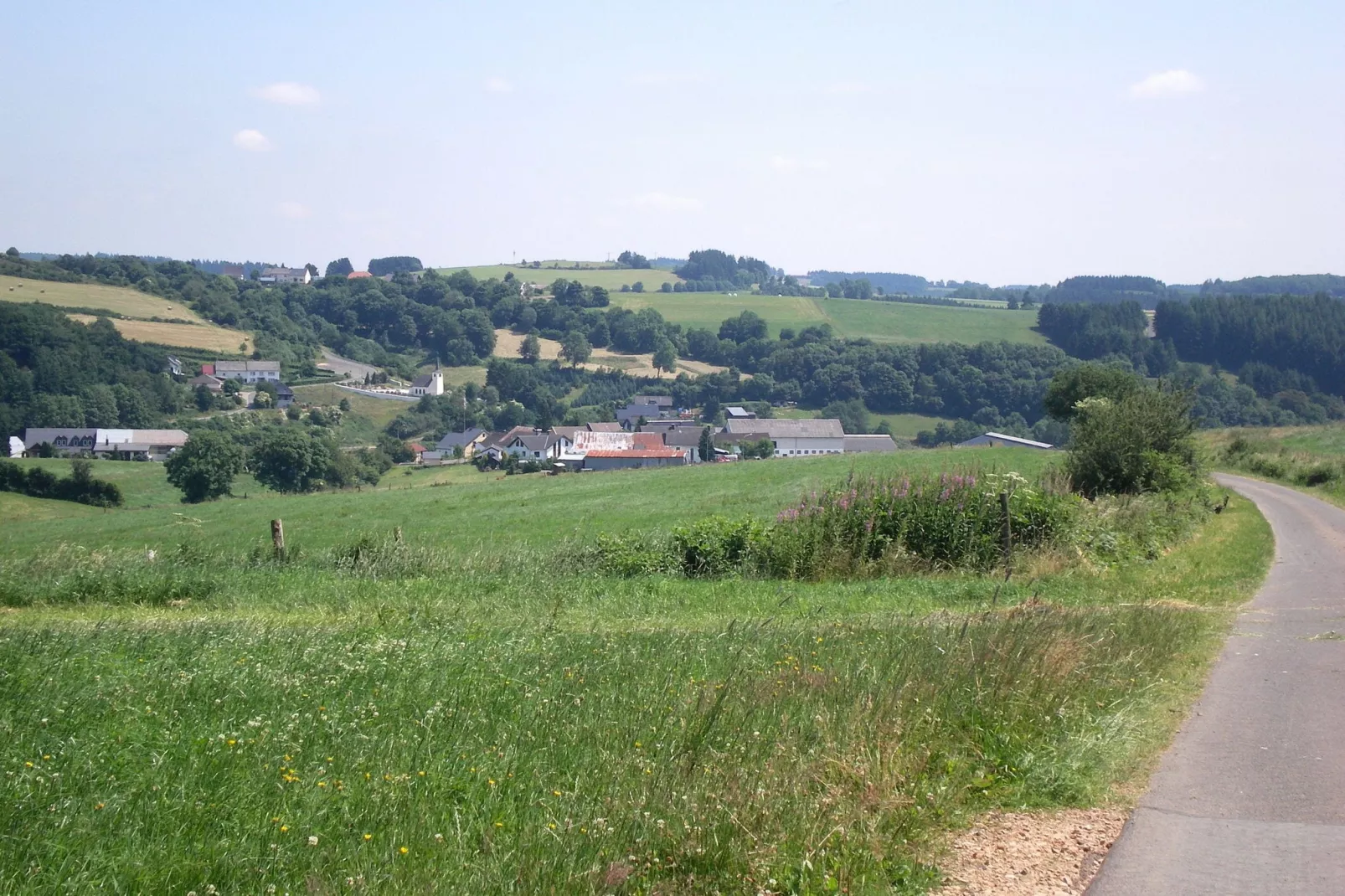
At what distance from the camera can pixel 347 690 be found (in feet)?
22.1

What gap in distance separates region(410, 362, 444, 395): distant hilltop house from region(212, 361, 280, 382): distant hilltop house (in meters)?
14.0

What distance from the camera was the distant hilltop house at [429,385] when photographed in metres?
111

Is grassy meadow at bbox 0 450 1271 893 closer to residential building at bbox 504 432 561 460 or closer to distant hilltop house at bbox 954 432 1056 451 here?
distant hilltop house at bbox 954 432 1056 451

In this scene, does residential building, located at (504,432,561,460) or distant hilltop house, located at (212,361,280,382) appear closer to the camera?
residential building, located at (504,432,561,460)

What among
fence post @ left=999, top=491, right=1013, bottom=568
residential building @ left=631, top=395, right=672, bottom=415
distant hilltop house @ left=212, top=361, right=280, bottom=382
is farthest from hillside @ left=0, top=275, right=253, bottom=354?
fence post @ left=999, top=491, right=1013, bottom=568

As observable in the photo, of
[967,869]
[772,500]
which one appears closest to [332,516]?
[772,500]

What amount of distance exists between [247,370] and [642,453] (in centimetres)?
5100

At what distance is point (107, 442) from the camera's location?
2746 inches

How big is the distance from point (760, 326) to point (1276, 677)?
123668mm

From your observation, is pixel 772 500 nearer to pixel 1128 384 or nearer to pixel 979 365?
pixel 1128 384

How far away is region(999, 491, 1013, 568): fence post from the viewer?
17.2m

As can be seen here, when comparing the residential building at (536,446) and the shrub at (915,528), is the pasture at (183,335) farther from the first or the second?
the shrub at (915,528)

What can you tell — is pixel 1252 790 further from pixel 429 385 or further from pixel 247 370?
pixel 429 385

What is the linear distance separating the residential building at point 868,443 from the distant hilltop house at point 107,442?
4542cm
